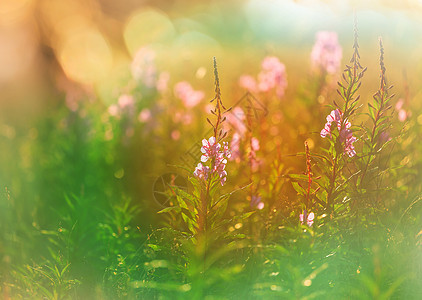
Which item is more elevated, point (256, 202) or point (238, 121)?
point (238, 121)

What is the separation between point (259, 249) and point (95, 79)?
530 cm

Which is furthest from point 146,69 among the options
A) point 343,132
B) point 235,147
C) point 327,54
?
point 343,132

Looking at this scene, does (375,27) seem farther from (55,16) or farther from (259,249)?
(55,16)

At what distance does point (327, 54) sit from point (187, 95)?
134cm

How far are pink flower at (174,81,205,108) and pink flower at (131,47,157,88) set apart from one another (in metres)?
0.29

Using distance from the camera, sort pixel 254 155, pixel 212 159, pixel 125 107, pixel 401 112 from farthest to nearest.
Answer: pixel 125 107
pixel 401 112
pixel 254 155
pixel 212 159

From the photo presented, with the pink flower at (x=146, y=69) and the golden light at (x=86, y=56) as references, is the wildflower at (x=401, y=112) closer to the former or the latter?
the pink flower at (x=146, y=69)

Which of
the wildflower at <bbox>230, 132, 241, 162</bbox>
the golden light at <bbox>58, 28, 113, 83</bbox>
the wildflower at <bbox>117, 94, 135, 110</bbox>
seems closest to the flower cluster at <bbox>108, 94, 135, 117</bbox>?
the wildflower at <bbox>117, 94, 135, 110</bbox>

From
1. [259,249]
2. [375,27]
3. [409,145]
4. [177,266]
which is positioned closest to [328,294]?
[259,249]

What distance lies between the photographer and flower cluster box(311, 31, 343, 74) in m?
3.63

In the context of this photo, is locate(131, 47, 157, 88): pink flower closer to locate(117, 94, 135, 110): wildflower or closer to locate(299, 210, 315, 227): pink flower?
locate(117, 94, 135, 110): wildflower

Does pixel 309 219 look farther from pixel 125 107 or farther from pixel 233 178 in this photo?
pixel 125 107

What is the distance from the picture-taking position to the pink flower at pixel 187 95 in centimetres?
409

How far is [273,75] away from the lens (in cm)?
385
